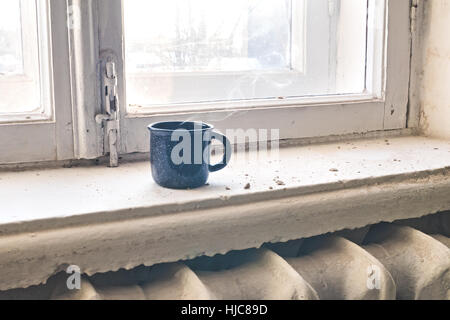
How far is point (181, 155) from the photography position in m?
0.85

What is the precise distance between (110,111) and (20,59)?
0.17m

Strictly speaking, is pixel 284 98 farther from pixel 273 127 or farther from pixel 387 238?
pixel 387 238

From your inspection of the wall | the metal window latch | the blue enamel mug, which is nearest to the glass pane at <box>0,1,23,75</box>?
the metal window latch

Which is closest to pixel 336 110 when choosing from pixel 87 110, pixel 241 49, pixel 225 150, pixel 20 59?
pixel 241 49

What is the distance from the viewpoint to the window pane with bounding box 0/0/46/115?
965mm

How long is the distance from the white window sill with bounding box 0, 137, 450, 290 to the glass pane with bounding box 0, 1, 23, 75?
0.59ft

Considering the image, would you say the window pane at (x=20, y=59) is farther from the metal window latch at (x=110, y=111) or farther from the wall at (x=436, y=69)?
the wall at (x=436, y=69)

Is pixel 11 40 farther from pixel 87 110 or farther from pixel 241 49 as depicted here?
pixel 241 49

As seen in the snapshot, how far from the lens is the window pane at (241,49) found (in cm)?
106

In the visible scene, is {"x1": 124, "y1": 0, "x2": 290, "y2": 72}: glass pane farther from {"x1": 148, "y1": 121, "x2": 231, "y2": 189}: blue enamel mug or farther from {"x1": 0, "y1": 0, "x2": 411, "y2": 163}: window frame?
{"x1": 148, "y1": 121, "x2": 231, "y2": 189}: blue enamel mug
